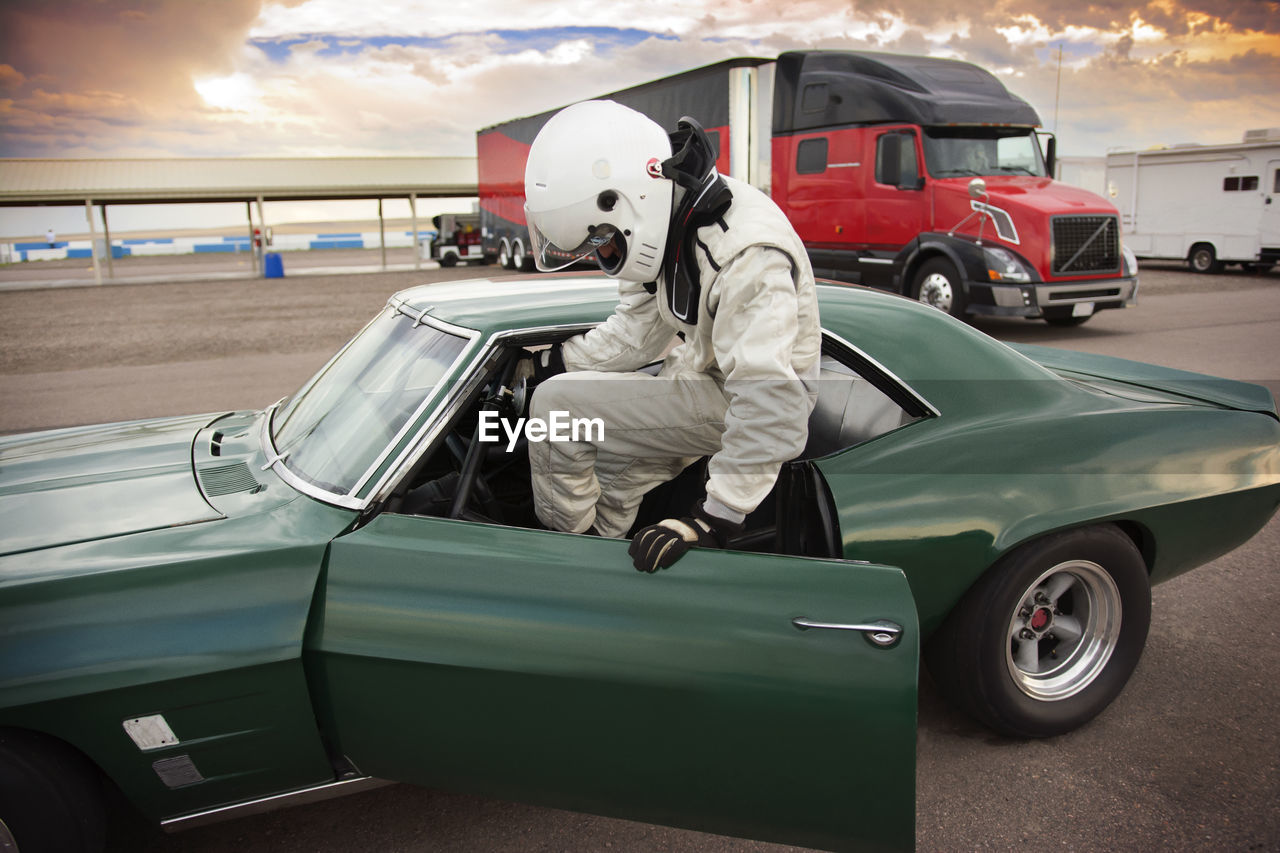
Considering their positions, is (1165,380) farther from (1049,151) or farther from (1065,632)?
(1049,151)

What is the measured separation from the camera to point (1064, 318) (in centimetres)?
1189

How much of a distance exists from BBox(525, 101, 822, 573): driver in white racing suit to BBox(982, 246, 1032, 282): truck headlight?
28.0 ft

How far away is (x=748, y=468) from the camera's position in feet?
6.51

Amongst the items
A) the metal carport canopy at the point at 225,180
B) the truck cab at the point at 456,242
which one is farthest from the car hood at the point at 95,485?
the metal carport canopy at the point at 225,180

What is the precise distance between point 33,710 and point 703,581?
4.34 feet

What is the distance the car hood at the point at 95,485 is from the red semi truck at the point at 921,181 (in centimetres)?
931

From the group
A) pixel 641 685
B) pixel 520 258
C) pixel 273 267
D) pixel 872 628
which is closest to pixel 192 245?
pixel 273 267

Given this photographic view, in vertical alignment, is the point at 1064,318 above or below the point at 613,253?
below

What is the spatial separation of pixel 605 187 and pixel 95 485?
5.12ft

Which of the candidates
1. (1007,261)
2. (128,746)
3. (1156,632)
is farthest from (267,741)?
(1007,261)

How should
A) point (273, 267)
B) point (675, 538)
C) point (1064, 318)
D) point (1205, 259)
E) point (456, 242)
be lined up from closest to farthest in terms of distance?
point (675, 538), point (1064, 318), point (1205, 259), point (273, 267), point (456, 242)

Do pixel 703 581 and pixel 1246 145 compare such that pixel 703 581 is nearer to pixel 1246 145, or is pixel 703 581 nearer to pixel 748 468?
pixel 748 468

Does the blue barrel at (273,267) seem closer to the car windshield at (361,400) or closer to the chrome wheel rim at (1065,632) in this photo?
the car windshield at (361,400)

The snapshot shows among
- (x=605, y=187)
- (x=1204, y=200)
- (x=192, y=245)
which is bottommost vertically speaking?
(x=605, y=187)
